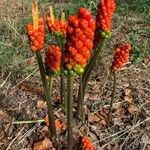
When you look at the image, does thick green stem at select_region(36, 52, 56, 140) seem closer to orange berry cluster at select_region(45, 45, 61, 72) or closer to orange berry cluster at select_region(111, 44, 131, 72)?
orange berry cluster at select_region(45, 45, 61, 72)

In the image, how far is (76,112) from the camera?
3.99 metres

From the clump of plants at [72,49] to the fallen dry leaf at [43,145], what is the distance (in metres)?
0.09

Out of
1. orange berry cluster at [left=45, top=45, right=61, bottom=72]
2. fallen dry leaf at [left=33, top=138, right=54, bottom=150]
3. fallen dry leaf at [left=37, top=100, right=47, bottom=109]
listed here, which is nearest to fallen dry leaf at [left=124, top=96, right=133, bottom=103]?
fallen dry leaf at [left=37, top=100, right=47, bottom=109]

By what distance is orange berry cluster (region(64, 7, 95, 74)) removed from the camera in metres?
2.47

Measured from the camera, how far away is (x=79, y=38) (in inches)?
98.0

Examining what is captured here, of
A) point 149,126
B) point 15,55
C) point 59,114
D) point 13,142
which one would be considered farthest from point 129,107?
point 15,55

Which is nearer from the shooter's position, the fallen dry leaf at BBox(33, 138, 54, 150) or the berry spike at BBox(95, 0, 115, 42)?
the berry spike at BBox(95, 0, 115, 42)

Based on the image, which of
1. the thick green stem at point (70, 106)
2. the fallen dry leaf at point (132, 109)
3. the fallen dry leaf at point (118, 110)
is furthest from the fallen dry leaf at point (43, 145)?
the fallen dry leaf at point (132, 109)

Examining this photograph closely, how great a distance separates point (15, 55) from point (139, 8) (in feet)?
5.87

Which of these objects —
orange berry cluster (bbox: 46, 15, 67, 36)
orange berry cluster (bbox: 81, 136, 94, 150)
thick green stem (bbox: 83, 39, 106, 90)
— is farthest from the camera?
orange berry cluster (bbox: 46, 15, 67, 36)

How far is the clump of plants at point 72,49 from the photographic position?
2.49 m

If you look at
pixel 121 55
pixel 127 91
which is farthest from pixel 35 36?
pixel 127 91

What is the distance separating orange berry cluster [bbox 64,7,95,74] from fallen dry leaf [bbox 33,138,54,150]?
52.5 inches

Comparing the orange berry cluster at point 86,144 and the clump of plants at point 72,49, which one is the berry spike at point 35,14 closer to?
the clump of plants at point 72,49
